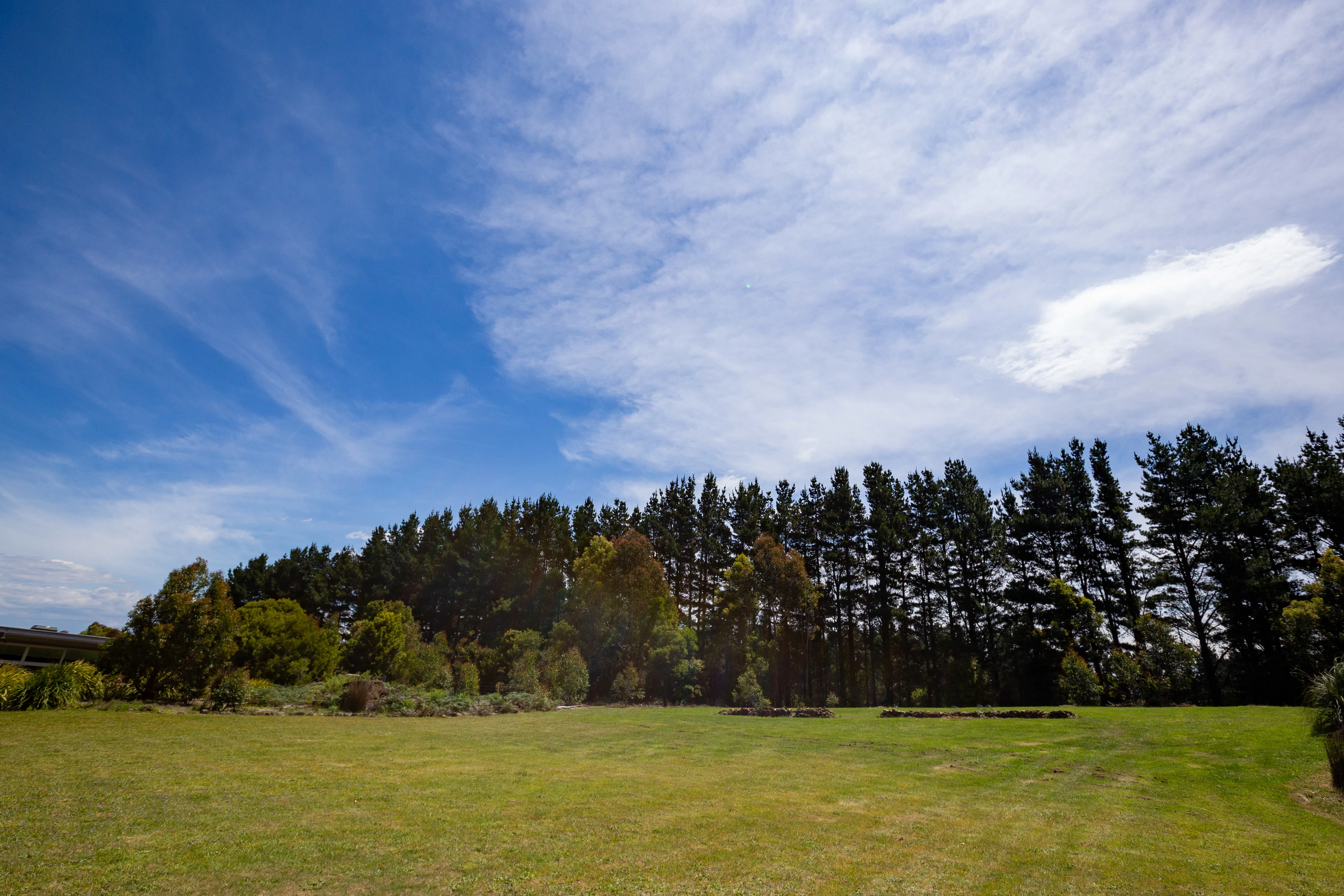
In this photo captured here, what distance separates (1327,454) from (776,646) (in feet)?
124

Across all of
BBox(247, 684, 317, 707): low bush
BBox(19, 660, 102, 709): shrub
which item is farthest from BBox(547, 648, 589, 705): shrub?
BBox(19, 660, 102, 709): shrub

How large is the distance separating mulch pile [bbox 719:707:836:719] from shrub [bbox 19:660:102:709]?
888 inches

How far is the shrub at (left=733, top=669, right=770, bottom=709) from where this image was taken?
114 feet

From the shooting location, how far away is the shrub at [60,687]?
15820mm

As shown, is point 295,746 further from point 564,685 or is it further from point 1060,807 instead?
point 564,685

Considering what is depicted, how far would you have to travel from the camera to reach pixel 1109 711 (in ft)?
75.3

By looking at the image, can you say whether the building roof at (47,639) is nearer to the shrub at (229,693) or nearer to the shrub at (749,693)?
the shrub at (229,693)

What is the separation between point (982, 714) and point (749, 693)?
49.9ft

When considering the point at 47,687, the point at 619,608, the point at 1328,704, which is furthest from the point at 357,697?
the point at 1328,704

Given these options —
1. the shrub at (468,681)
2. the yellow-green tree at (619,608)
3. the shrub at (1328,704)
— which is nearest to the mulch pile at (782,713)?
the shrub at (468,681)

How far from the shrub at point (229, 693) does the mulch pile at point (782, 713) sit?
736 inches

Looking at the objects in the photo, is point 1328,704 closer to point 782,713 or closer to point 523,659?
point 782,713

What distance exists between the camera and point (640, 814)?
8297 mm

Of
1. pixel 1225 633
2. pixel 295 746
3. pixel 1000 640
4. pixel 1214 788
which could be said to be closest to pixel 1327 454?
pixel 1225 633
